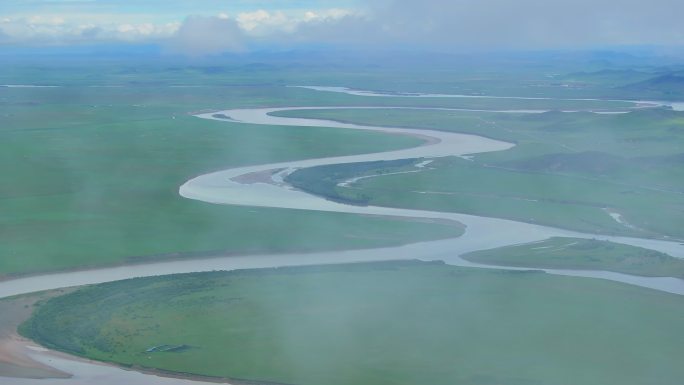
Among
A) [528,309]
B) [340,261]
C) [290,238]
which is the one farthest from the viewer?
[290,238]

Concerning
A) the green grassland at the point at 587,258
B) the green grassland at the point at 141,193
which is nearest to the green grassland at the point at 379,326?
the green grassland at the point at 587,258

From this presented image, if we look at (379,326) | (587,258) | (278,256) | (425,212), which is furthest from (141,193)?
(379,326)

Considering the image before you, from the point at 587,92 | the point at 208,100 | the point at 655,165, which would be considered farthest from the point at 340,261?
the point at 587,92

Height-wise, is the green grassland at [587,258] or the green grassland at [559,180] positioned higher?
the green grassland at [587,258]

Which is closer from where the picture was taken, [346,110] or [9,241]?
[9,241]

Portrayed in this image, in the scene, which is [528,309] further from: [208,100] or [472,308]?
[208,100]

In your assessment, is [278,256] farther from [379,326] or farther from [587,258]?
[587,258]

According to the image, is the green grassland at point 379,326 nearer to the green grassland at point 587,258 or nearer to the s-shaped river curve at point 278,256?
the s-shaped river curve at point 278,256
